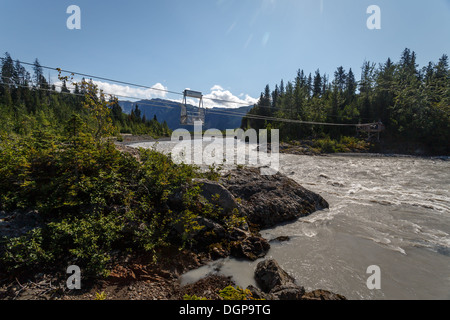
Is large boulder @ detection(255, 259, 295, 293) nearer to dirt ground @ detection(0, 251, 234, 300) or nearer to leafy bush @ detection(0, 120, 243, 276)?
dirt ground @ detection(0, 251, 234, 300)

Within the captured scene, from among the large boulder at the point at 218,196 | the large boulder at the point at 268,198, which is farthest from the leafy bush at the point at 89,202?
the large boulder at the point at 268,198

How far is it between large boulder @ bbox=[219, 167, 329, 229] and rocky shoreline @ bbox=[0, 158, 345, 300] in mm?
50

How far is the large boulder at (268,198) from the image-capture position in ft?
25.2

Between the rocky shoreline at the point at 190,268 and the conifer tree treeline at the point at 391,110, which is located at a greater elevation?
the conifer tree treeline at the point at 391,110

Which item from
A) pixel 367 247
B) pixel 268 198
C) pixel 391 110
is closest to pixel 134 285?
pixel 268 198

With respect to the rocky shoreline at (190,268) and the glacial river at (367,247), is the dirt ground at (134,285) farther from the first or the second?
the glacial river at (367,247)

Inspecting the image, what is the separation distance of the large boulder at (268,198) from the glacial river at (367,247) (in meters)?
0.43

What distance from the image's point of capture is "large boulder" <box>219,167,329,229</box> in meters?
7.68

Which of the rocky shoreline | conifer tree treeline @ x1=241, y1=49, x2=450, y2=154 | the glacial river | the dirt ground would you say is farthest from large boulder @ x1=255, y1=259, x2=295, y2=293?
conifer tree treeline @ x1=241, y1=49, x2=450, y2=154

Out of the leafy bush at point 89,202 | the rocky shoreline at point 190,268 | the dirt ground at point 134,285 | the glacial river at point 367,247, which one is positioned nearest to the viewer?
the dirt ground at point 134,285

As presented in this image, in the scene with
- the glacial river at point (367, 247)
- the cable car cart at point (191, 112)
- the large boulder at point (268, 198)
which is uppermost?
the cable car cart at point (191, 112)

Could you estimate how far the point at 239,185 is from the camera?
8711 mm
